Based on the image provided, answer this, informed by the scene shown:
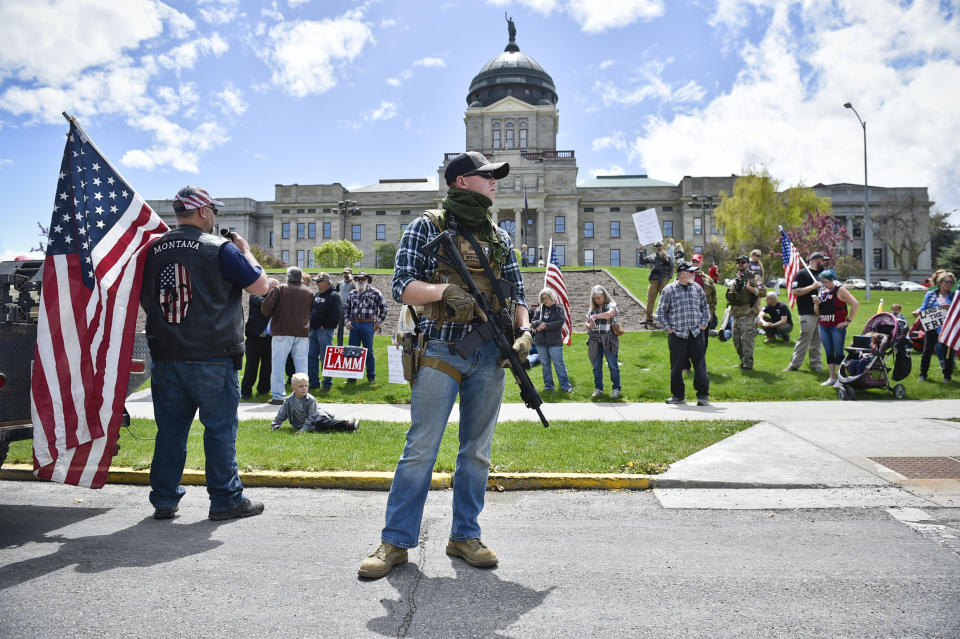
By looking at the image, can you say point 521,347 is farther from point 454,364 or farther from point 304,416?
point 304,416

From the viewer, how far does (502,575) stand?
3277mm

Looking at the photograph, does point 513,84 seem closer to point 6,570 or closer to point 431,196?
point 431,196

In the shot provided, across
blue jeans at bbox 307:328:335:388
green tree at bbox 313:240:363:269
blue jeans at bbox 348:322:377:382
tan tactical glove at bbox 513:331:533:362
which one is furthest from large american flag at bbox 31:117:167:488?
green tree at bbox 313:240:363:269

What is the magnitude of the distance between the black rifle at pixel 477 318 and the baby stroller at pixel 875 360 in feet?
27.2

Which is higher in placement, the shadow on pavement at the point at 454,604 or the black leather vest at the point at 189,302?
the black leather vest at the point at 189,302

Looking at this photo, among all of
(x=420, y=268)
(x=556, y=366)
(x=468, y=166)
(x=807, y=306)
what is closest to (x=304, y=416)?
(x=420, y=268)

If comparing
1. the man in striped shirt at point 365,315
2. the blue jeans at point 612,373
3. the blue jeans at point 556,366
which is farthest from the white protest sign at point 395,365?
the blue jeans at point 612,373

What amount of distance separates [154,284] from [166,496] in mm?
1497

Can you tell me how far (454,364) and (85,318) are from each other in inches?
108

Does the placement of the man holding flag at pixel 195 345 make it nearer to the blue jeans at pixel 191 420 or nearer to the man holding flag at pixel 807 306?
the blue jeans at pixel 191 420

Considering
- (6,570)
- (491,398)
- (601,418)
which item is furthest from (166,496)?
(601,418)

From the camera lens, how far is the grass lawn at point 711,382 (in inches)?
402

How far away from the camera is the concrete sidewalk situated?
15.7ft

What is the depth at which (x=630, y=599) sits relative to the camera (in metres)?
2.96
